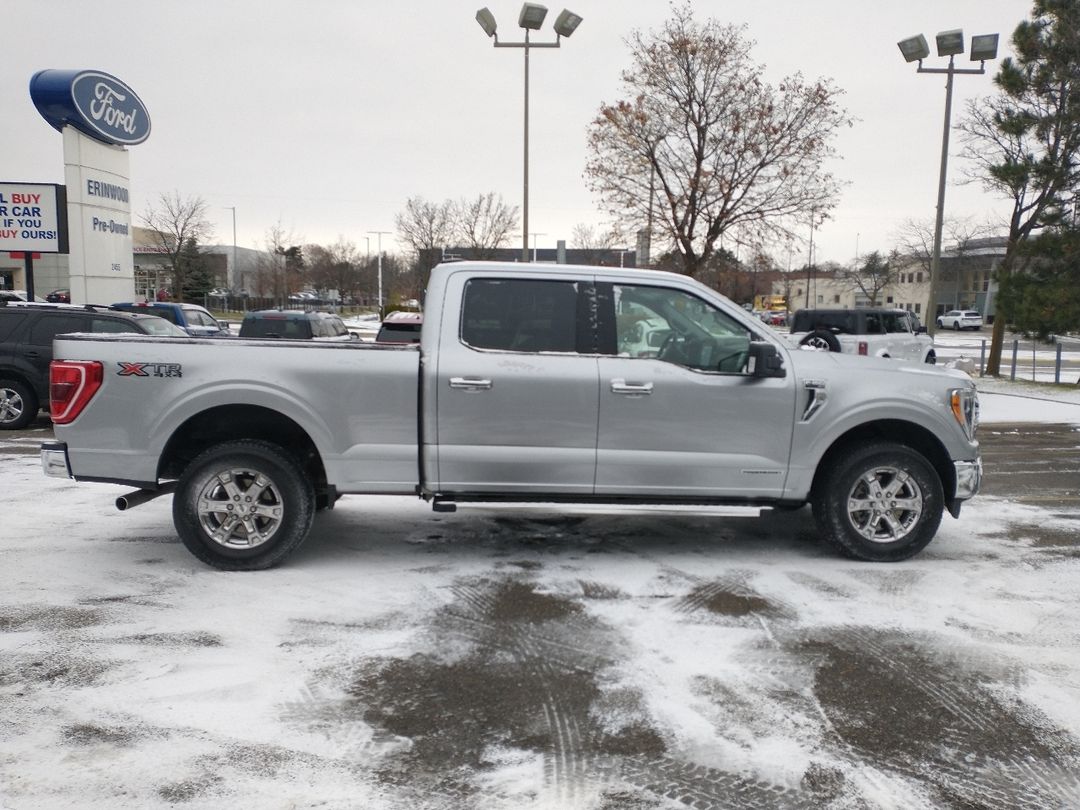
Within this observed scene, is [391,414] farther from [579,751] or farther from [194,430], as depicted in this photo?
[579,751]

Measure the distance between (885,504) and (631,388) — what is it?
1.99m

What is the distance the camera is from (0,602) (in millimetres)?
4855

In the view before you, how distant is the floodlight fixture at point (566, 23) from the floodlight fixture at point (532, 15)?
371mm

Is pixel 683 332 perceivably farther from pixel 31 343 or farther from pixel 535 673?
pixel 31 343

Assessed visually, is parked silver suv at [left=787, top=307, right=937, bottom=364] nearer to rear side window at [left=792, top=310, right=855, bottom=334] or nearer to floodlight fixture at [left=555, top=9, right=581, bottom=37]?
rear side window at [left=792, top=310, right=855, bottom=334]

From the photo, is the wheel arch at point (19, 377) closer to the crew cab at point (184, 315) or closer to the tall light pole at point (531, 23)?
the crew cab at point (184, 315)

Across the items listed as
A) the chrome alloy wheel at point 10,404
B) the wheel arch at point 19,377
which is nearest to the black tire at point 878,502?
the wheel arch at point 19,377

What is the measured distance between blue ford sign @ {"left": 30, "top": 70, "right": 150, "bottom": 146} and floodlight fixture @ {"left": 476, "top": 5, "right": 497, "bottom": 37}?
339 inches

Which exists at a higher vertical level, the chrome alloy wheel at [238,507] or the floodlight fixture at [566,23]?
the floodlight fixture at [566,23]

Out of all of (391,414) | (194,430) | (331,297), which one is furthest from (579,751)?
(331,297)

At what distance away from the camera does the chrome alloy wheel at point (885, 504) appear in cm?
573

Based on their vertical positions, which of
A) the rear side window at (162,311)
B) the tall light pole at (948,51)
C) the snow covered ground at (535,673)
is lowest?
the snow covered ground at (535,673)

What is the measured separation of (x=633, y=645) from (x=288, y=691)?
1.74 m

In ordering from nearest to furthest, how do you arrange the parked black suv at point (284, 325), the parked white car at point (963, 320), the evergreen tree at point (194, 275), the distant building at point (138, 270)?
the parked black suv at point (284, 325) → the evergreen tree at point (194, 275) → the parked white car at point (963, 320) → the distant building at point (138, 270)
